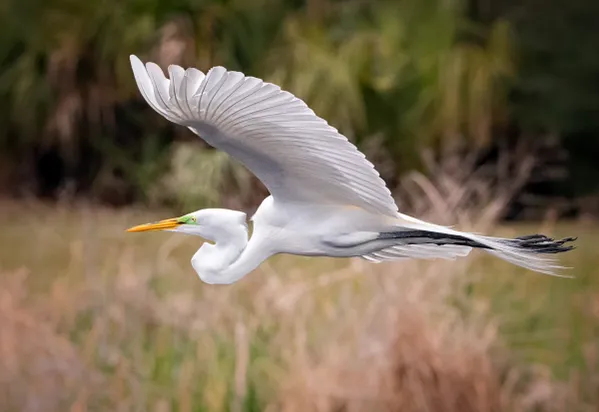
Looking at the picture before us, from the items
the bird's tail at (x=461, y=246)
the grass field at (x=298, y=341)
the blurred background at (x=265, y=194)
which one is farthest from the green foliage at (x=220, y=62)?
the bird's tail at (x=461, y=246)

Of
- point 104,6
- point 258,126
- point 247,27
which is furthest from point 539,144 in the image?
point 258,126

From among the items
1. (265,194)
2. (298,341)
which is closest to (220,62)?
(265,194)

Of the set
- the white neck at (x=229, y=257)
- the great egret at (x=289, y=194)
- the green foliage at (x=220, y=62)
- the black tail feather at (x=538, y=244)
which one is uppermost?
the green foliage at (x=220, y=62)

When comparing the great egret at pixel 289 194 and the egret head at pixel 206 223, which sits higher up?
the great egret at pixel 289 194

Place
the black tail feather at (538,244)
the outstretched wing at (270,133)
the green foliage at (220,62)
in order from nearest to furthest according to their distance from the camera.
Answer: the outstretched wing at (270,133) < the black tail feather at (538,244) < the green foliage at (220,62)

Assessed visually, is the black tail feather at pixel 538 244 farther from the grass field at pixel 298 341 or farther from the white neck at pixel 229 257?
the grass field at pixel 298 341

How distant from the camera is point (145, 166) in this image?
2.48 m

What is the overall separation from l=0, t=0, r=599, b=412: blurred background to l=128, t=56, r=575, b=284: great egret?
0.67 metres

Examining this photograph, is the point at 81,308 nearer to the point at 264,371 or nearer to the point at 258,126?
the point at 264,371

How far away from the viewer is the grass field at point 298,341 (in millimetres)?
1424

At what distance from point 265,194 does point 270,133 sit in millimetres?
1343

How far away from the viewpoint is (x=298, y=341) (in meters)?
1.46

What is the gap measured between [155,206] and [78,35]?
1.98ft

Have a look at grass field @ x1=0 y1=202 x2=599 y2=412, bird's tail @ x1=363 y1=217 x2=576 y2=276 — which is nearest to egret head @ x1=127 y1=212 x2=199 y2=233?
bird's tail @ x1=363 y1=217 x2=576 y2=276
